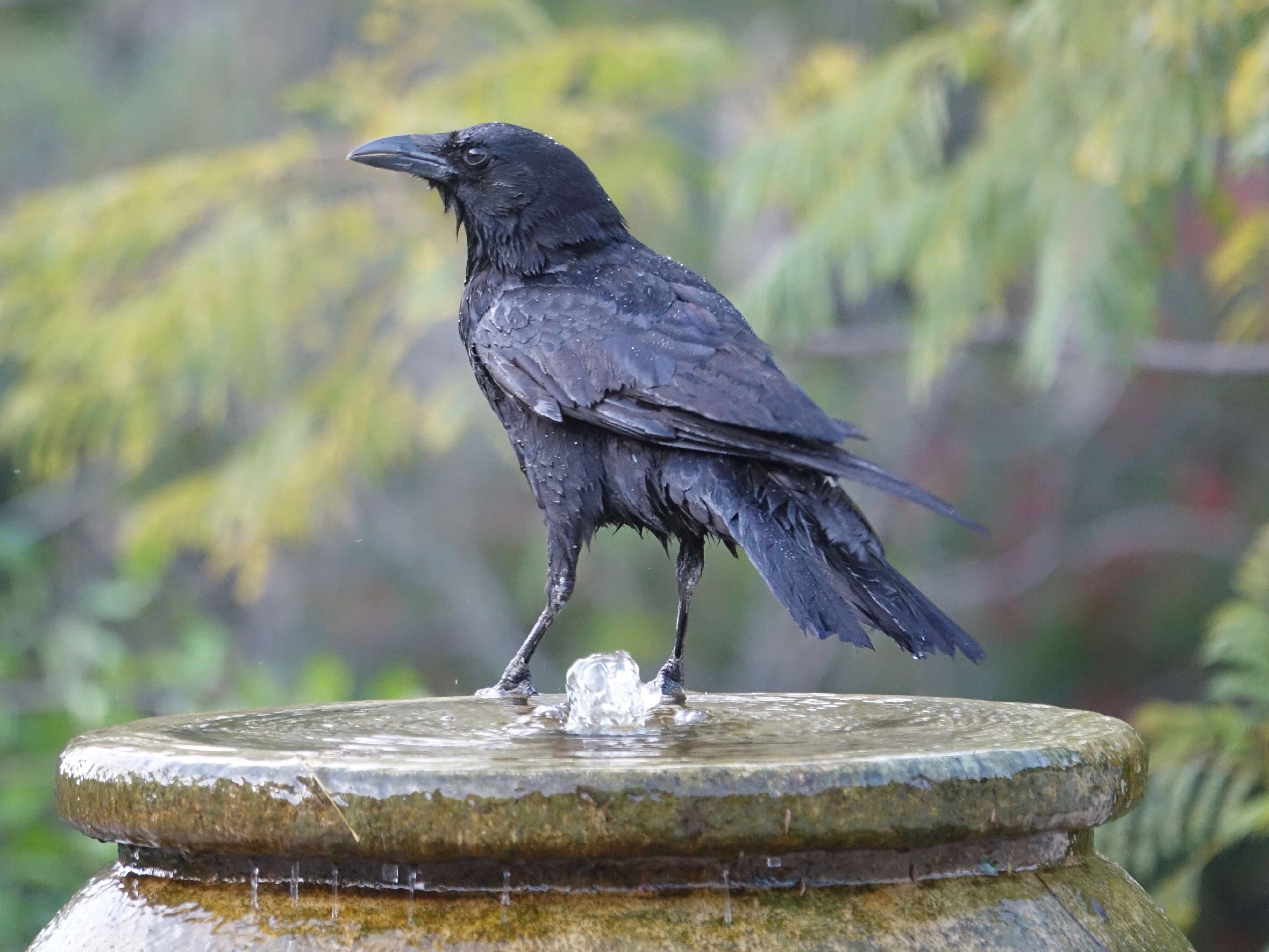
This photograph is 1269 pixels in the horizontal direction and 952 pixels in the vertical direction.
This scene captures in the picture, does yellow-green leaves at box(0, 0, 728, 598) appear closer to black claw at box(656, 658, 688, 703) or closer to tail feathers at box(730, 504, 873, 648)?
black claw at box(656, 658, 688, 703)

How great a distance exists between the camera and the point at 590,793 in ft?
6.70

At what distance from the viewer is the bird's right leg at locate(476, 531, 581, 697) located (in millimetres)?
3301

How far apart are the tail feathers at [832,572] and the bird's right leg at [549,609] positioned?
0.51 metres

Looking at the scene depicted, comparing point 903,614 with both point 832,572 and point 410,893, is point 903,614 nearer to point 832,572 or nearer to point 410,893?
point 832,572

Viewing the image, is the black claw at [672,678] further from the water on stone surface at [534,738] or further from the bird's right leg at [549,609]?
the bird's right leg at [549,609]

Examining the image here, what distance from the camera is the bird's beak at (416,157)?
357 centimetres

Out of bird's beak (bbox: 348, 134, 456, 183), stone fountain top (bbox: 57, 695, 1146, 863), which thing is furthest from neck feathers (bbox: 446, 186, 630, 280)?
stone fountain top (bbox: 57, 695, 1146, 863)

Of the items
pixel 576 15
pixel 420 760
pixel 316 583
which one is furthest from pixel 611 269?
pixel 316 583

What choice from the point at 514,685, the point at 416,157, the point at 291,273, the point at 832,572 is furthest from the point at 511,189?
the point at 291,273

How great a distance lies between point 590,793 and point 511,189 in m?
1.84

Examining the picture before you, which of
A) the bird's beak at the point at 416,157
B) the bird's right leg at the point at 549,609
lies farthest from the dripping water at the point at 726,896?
the bird's beak at the point at 416,157

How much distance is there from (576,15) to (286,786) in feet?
27.4

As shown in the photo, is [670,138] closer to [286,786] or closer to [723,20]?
[723,20]

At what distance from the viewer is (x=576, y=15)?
9.76 meters
